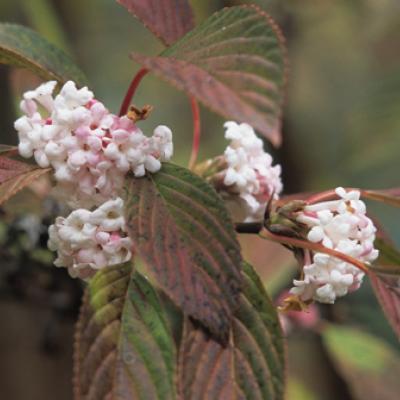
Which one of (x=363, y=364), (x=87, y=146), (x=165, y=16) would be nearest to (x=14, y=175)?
(x=87, y=146)

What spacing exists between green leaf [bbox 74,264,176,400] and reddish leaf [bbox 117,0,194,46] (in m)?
0.14

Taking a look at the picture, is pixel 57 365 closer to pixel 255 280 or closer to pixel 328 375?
pixel 255 280

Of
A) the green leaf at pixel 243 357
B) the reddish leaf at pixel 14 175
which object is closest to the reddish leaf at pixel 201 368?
the green leaf at pixel 243 357

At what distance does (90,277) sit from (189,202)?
69 millimetres

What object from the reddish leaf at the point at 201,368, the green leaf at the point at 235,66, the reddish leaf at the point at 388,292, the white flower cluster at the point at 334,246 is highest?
the green leaf at the point at 235,66

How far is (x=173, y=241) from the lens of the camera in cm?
34

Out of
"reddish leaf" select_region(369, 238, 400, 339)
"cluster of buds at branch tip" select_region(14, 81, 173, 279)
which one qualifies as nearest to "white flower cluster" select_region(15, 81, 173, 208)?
"cluster of buds at branch tip" select_region(14, 81, 173, 279)

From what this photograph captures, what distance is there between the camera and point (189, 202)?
1.17ft

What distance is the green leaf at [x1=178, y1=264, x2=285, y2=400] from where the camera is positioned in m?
0.36

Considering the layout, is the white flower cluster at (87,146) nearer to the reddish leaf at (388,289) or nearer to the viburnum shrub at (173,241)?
the viburnum shrub at (173,241)

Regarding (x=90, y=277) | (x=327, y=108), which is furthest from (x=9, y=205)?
(x=327, y=108)

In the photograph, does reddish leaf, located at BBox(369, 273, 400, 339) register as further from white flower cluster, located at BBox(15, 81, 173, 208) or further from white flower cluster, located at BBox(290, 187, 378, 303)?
white flower cluster, located at BBox(15, 81, 173, 208)

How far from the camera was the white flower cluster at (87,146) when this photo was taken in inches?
13.4

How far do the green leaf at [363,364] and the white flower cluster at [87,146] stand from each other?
23.4 inches
